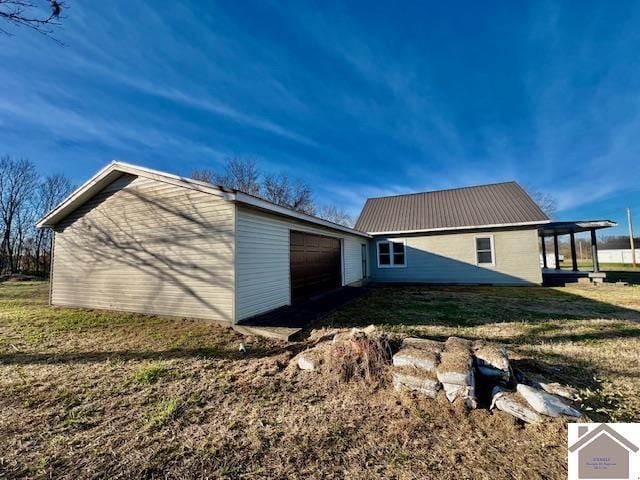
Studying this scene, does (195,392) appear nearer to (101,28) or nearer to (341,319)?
(341,319)

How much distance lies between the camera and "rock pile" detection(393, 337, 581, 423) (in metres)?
2.46

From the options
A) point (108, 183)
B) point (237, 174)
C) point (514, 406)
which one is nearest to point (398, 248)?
point (514, 406)

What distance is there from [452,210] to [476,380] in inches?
501

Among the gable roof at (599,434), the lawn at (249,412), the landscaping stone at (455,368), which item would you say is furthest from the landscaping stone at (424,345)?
the gable roof at (599,434)

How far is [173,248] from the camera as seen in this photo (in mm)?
6297

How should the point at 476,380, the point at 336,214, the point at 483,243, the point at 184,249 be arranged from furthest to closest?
1. the point at 336,214
2. the point at 483,243
3. the point at 184,249
4. the point at 476,380

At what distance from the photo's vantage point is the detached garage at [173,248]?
226 inches

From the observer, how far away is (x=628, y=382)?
3135mm

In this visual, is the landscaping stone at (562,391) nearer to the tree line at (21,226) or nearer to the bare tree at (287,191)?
the bare tree at (287,191)

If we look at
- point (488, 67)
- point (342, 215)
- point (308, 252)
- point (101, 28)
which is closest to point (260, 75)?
point (101, 28)

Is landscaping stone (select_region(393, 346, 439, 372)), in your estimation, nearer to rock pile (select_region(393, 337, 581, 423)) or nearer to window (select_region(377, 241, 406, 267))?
rock pile (select_region(393, 337, 581, 423))

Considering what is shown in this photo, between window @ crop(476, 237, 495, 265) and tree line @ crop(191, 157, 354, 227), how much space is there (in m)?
17.6

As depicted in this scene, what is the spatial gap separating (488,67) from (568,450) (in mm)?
11602

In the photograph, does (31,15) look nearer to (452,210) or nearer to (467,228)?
(467,228)
